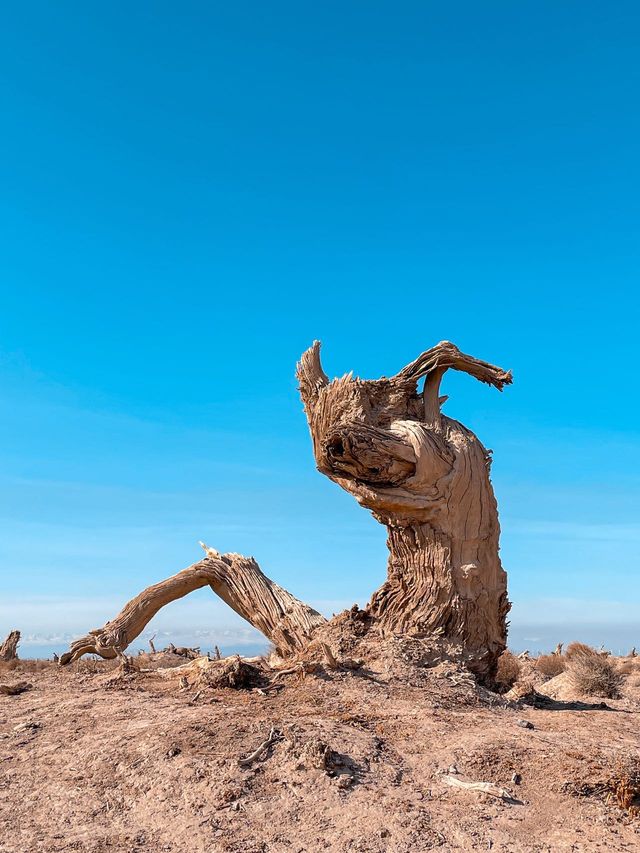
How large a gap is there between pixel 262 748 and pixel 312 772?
1.75 ft

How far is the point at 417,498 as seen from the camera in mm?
9625

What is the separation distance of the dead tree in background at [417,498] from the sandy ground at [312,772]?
1233 millimetres

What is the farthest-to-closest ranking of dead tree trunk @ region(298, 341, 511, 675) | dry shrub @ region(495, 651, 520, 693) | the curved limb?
dry shrub @ region(495, 651, 520, 693) < the curved limb < dead tree trunk @ region(298, 341, 511, 675)

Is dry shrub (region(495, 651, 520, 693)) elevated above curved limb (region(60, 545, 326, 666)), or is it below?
below

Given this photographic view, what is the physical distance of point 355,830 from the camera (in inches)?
213

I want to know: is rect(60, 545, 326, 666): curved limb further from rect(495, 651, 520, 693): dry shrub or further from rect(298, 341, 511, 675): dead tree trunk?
rect(495, 651, 520, 693): dry shrub

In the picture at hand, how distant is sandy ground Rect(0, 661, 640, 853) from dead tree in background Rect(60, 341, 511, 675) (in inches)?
48.5

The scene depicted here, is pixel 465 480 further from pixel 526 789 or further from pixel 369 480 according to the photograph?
pixel 526 789

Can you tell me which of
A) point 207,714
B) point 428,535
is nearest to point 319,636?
point 428,535

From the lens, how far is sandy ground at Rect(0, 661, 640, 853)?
541cm

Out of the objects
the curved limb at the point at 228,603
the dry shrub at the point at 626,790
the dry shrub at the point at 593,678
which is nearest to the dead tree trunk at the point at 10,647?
the curved limb at the point at 228,603

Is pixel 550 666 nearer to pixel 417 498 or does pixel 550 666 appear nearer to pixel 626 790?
pixel 417 498

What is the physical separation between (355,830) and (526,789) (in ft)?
5.18

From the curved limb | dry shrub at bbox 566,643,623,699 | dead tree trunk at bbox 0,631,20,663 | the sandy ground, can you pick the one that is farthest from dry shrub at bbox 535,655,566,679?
dead tree trunk at bbox 0,631,20,663
